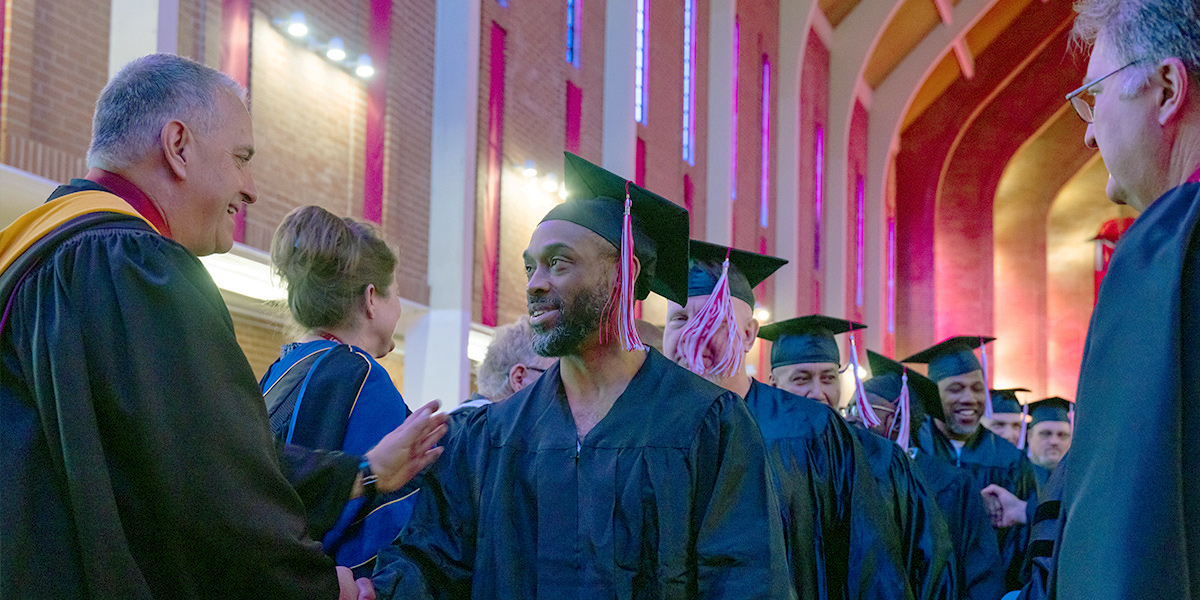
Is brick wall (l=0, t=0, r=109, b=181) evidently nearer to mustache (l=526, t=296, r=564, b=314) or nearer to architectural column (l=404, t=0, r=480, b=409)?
architectural column (l=404, t=0, r=480, b=409)

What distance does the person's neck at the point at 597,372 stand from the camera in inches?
119

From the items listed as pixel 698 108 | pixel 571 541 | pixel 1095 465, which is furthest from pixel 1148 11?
pixel 698 108

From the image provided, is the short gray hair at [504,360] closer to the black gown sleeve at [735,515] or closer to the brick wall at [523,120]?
the black gown sleeve at [735,515]

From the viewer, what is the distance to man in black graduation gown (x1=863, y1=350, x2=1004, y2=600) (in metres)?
4.72

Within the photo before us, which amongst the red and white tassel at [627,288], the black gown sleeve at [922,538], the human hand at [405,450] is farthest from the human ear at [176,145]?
the black gown sleeve at [922,538]

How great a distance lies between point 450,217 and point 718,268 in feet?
20.7

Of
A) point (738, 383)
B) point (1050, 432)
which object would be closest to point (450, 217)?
point (1050, 432)

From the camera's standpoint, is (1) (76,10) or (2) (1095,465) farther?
(1) (76,10)

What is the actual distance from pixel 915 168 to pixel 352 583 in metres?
25.9

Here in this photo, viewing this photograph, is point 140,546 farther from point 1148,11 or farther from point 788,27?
point 788,27

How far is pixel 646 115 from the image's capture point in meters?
14.9

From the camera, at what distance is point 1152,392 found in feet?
4.85

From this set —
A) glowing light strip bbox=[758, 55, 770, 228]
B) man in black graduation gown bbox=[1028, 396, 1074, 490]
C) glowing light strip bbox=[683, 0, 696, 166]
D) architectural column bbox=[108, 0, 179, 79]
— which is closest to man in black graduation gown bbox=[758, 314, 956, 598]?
architectural column bbox=[108, 0, 179, 79]

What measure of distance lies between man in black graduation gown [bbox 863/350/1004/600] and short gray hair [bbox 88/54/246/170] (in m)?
3.02
